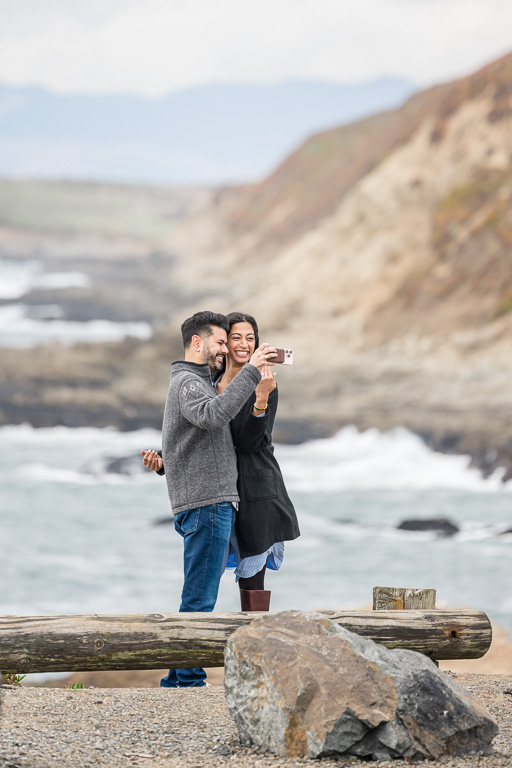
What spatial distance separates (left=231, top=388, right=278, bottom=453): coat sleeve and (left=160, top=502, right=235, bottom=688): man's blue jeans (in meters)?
0.27

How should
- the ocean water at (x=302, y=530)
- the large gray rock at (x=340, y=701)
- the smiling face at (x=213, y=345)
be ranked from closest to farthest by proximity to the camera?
the large gray rock at (x=340, y=701) < the smiling face at (x=213, y=345) < the ocean water at (x=302, y=530)

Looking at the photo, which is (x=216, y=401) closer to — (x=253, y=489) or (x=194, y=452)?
(x=194, y=452)

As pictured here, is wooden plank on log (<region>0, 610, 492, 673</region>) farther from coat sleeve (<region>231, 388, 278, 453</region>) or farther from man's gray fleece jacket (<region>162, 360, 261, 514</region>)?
coat sleeve (<region>231, 388, 278, 453</region>)

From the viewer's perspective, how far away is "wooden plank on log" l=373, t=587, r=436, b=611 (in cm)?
453

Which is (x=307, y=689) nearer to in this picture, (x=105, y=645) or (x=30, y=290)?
(x=105, y=645)

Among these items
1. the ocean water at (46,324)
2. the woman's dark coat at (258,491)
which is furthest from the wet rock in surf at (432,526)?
the ocean water at (46,324)

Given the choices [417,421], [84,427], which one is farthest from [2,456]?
[417,421]

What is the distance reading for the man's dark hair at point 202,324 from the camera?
4.51m

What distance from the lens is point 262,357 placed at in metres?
4.32

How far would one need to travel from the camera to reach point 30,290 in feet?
149

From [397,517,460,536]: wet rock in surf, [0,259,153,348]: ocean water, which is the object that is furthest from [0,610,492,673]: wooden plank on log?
[0,259,153,348]: ocean water

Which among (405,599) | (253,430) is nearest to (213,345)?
(253,430)

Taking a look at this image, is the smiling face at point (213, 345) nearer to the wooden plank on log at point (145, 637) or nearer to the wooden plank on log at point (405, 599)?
the wooden plank on log at point (145, 637)

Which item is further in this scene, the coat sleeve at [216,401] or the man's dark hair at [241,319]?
the man's dark hair at [241,319]
